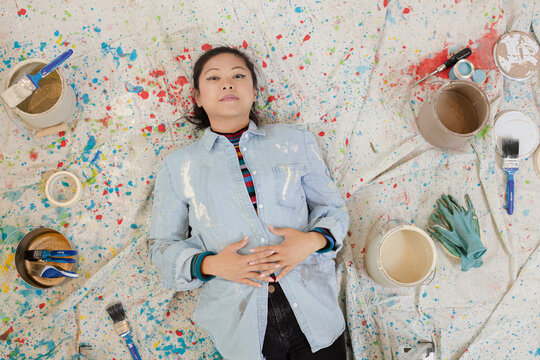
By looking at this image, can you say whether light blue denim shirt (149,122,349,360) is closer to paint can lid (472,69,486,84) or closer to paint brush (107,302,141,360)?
paint brush (107,302,141,360)

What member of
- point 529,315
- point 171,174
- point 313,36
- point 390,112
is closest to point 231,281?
point 171,174

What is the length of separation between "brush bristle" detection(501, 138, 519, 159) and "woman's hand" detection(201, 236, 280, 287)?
1164 millimetres

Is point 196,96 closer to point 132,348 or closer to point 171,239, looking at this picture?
point 171,239

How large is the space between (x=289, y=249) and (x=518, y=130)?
1.21 m

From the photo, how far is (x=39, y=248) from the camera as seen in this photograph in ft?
5.19

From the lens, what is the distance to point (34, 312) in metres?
1.55

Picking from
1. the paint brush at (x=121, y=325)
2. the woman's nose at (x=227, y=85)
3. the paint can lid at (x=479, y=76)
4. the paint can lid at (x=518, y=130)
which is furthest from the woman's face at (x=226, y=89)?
the paint can lid at (x=518, y=130)

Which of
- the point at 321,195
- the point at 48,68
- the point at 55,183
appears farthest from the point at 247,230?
the point at 48,68

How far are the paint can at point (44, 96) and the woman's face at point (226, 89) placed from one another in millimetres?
570

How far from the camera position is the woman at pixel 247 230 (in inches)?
53.8

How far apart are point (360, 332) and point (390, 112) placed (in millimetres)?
1001

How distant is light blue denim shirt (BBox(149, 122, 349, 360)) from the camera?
139 cm

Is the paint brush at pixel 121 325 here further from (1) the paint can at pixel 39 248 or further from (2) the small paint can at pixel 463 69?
(2) the small paint can at pixel 463 69

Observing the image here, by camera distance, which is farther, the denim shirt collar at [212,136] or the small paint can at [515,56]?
the small paint can at [515,56]
